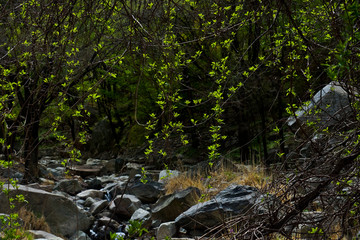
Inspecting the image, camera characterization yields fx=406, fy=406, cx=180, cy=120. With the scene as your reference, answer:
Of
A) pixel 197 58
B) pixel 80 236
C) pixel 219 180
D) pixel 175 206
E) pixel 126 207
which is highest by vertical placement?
pixel 197 58

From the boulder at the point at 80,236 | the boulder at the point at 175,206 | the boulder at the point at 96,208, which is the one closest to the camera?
the boulder at the point at 80,236

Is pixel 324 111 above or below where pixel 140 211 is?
above

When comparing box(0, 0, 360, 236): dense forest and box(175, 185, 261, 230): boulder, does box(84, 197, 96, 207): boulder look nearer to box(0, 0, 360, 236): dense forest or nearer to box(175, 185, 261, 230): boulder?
box(175, 185, 261, 230): boulder

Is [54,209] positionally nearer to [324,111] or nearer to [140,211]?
[140,211]

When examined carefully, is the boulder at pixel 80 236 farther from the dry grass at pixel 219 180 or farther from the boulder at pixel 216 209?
the dry grass at pixel 219 180

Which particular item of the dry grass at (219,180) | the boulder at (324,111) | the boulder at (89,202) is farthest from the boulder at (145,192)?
the boulder at (324,111)

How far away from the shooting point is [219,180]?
30.4ft

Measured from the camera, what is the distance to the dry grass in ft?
28.5

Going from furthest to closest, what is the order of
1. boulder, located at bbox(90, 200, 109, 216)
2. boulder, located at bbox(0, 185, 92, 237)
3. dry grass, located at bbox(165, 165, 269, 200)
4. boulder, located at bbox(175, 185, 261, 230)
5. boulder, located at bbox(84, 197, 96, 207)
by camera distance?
boulder, located at bbox(84, 197, 96, 207), boulder, located at bbox(90, 200, 109, 216), dry grass, located at bbox(165, 165, 269, 200), boulder, located at bbox(0, 185, 92, 237), boulder, located at bbox(175, 185, 261, 230)

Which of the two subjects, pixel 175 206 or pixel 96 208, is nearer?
pixel 175 206

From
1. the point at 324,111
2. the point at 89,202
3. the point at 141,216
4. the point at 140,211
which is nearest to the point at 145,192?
the point at 89,202

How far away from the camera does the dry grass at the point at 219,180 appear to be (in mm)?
8672

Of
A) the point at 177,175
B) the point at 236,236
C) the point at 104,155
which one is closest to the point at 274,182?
the point at 236,236

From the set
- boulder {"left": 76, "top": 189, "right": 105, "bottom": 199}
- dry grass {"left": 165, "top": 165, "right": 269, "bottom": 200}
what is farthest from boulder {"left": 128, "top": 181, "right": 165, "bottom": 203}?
boulder {"left": 76, "top": 189, "right": 105, "bottom": 199}
